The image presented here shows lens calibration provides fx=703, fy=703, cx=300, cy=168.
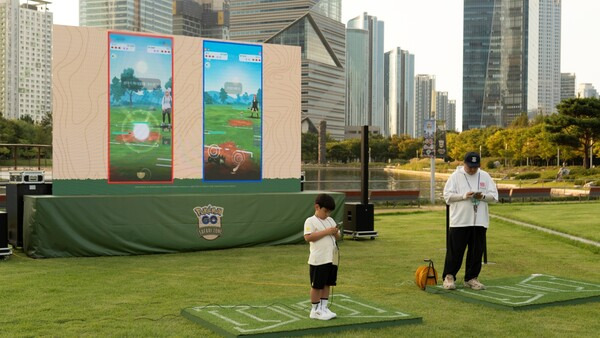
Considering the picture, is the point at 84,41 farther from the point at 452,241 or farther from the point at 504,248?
the point at 504,248

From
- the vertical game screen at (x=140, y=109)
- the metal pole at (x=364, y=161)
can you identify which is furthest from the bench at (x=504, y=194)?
the vertical game screen at (x=140, y=109)

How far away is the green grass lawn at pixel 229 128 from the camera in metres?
15.9

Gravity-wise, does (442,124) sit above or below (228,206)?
above

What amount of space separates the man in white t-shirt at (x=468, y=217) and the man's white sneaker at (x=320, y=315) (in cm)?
265

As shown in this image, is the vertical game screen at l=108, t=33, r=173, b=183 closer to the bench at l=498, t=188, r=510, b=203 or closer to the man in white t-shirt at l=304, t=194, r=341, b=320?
the man in white t-shirt at l=304, t=194, r=341, b=320

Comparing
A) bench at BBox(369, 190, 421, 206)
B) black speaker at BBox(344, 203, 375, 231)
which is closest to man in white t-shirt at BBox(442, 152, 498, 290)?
black speaker at BBox(344, 203, 375, 231)

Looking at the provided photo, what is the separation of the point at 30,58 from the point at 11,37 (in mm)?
7485

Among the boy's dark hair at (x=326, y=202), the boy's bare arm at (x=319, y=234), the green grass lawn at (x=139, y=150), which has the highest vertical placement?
Result: the green grass lawn at (x=139, y=150)

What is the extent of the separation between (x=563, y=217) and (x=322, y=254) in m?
17.8

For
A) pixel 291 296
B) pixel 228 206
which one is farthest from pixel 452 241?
pixel 228 206

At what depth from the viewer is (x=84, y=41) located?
1451 centimetres

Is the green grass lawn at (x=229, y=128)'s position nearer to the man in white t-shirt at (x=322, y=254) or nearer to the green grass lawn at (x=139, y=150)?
the green grass lawn at (x=139, y=150)

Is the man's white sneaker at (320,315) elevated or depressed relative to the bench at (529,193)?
depressed

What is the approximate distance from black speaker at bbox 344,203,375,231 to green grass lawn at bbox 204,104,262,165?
2663 mm
